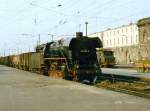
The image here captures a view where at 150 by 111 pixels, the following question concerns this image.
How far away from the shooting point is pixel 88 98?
1568cm

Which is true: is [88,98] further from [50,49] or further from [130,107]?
[50,49]

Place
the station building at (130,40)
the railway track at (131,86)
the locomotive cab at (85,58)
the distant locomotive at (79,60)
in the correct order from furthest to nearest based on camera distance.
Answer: the station building at (130,40) → the distant locomotive at (79,60) → the locomotive cab at (85,58) → the railway track at (131,86)

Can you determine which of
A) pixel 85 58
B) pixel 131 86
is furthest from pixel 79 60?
pixel 131 86

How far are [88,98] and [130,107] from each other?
309cm

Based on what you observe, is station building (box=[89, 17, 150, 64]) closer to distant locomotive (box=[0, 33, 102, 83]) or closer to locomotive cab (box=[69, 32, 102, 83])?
distant locomotive (box=[0, 33, 102, 83])

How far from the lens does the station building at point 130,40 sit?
75.6m

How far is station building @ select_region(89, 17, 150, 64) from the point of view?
75625 mm

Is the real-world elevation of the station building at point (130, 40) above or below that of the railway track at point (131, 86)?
above

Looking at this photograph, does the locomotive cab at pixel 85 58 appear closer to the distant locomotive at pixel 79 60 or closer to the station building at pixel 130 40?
the distant locomotive at pixel 79 60

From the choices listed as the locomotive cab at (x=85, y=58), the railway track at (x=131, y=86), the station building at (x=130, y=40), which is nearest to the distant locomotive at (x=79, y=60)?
the locomotive cab at (x=85, y=58)

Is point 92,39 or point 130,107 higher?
point 92,39

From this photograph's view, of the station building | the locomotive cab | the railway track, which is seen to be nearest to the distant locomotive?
the locomotive cab

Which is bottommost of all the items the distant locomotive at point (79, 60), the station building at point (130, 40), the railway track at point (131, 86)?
the railway track at point (131, 86)

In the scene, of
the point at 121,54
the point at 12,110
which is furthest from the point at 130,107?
the point at 121,54
